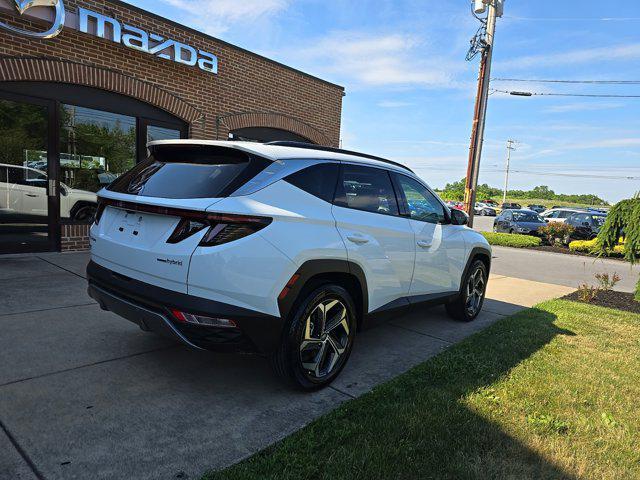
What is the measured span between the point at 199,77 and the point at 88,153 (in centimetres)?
286

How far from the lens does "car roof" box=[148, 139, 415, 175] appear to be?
2967 mm

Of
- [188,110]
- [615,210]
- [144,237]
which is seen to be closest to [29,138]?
[188,110]

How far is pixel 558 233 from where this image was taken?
18.3 metres

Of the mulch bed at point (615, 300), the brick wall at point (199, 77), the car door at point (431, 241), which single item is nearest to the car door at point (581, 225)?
the mulch bed at point (615, 300)

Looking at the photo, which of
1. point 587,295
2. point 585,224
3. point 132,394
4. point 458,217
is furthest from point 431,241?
point 585,224

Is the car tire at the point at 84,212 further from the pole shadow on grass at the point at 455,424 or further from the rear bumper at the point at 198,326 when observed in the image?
the pole shadow on grass at the point at 455,424

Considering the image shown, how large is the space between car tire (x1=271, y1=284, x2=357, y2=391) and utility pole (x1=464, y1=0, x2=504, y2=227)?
11823mm

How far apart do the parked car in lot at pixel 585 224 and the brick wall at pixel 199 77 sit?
40.6ft

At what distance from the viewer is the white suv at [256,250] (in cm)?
266

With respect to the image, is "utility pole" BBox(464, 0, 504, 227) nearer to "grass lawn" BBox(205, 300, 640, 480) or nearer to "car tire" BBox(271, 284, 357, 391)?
"grass lawn" BBox(205, 300, 640, 480)

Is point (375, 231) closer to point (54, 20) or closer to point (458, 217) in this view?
point (458, 217)

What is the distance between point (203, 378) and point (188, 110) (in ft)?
24.3

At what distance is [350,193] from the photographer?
3545 millimetres

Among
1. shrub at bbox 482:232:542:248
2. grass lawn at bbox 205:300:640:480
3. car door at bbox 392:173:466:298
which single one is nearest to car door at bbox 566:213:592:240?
shrub at bbox 482:232:542:248
